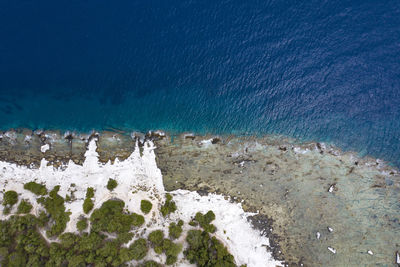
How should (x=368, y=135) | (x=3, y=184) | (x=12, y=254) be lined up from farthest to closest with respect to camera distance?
(x=368, y=135) → (x=3, y=184) → (x=12, y=254)

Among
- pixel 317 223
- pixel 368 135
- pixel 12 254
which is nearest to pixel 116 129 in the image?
pixel 12 254

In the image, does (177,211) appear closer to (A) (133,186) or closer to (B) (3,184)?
(A) (133,186)

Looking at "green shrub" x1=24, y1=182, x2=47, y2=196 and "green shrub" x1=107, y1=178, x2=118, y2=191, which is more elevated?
"green shrub" x1=24, y1=182, x2=47, y2=196

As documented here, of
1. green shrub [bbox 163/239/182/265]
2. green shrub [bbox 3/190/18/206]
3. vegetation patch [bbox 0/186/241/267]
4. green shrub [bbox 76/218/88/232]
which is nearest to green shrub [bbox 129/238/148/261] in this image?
vegetation patch [bbox 0/186/241/267]

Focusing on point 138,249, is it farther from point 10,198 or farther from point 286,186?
point 286,186

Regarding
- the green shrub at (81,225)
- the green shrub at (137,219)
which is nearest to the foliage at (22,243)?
the green shrub at (81,225)

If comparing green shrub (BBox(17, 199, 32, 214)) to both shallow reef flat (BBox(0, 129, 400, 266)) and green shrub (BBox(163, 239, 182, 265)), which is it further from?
green shrub (BBox(163, 239, 182, 265))
